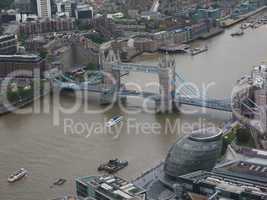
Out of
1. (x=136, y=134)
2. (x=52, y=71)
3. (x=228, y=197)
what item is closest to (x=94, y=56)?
(x=52, y=71)

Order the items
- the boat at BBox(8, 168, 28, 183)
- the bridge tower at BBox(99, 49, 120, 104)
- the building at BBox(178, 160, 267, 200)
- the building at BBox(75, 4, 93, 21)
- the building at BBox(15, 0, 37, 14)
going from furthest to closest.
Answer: the building at BBox(15, 0, 37, 14)
the building at BBox(75, 4, 93, 21)
the bridge tower at BBox(99, 49, 120, 104)
the boat at BBox(8, 168, 28, 183)
the building at BBox(178, 160, 267, 200)

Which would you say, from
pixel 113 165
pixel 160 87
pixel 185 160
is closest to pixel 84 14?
pixel 160 87

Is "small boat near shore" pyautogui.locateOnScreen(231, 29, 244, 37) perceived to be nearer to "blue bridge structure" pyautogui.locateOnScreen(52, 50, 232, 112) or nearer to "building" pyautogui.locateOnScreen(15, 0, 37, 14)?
"blue bridge structure" pyautogui.locateOnScreen(52, 50, 232, 112)

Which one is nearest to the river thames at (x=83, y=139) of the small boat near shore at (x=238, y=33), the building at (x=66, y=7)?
the small boat near shore at (x=238, y=33)

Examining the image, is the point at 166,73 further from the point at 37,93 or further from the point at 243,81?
the point at 37,93

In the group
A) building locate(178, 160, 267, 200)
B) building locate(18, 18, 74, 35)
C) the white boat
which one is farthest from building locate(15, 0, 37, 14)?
building locate(178, 160, 267, 200)

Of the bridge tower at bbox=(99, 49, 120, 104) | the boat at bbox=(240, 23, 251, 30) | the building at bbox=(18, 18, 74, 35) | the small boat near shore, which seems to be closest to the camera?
the bridge tower at bbox=(99, 49, 120, 104)

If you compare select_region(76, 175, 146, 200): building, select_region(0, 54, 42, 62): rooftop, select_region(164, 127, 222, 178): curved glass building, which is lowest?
select_region(76, 175, 146, 200): building

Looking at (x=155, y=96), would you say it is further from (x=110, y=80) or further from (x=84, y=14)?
(x=84, y=14)
